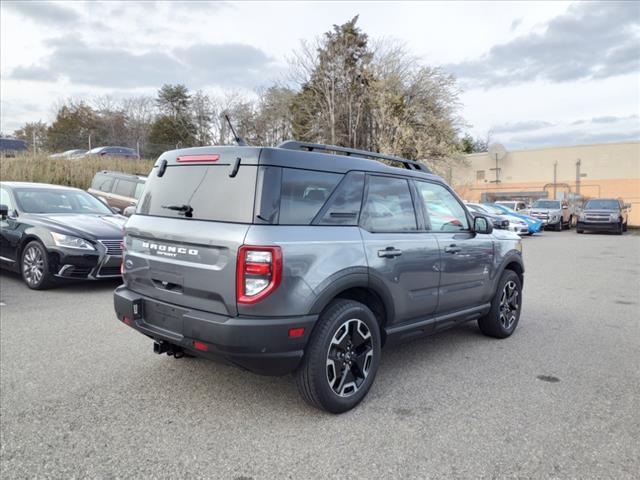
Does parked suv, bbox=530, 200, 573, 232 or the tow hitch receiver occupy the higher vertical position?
parked suv, bbox=530, 200, 573, 232

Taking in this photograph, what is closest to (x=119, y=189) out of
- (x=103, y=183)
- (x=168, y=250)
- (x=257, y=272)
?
(x=103, y=183)

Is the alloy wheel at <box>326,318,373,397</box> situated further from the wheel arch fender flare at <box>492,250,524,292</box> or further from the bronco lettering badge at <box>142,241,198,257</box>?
the wheel arch fender flare at <box>492,250,524,292</box>

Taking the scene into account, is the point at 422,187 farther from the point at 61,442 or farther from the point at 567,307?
the point at 567,307

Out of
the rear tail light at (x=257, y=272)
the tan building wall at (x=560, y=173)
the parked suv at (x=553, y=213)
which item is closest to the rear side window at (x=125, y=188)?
the rear tail light at (x=257, y=272)

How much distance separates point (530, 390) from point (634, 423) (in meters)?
0.74

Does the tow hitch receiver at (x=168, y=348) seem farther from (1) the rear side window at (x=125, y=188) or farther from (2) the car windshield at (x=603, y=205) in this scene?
(2) the car windshield at (x=603, y=205)

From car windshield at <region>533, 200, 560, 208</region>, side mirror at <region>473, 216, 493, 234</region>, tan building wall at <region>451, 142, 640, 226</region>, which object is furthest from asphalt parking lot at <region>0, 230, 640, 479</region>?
tan building wall at <region>451, 142, 640, 226</region>

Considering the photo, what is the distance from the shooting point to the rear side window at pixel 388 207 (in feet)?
12.8

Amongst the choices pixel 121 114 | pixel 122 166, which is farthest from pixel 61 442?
pixel 121 114

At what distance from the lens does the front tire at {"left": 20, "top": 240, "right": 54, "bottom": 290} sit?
23.7 ft

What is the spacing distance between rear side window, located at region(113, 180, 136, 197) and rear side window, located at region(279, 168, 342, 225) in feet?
38.8

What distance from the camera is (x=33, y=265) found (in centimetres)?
745

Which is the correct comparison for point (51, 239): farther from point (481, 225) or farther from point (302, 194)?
point (481, 225)

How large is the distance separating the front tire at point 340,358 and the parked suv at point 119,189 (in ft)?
38.2
